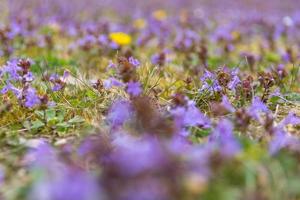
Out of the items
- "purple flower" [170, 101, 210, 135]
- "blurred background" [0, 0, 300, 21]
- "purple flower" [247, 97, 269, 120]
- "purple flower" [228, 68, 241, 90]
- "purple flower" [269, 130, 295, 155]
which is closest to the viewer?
"purple flower" [269, 130, 295, 155]

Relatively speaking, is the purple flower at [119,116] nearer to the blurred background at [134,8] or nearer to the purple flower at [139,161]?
the purple flower at [139,161]

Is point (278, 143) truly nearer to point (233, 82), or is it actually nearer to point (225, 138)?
point (225, 138)

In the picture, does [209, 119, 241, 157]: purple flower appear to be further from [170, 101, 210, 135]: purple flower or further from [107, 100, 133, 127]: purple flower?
[107, 100, 133, 127]: purple flower

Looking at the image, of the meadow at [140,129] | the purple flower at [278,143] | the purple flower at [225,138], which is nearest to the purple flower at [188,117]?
the meadow at [140,129]

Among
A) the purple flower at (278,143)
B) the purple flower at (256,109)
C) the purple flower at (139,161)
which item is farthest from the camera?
the purple flower at (256,109)

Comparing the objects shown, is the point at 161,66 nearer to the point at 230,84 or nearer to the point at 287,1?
the point at 230,84

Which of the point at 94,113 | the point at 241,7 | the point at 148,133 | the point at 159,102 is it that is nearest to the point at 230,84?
the point at 159,102

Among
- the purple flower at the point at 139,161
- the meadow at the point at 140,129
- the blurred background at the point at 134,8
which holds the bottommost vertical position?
A: the blurred background at the point at 134,8

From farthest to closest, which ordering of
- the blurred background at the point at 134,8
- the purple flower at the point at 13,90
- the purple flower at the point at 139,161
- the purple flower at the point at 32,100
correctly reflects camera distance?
the blurred background at the point at 134,8, the purple flower at the point at 13,90, the purple flower at the point at 32,100, the purple flower at the point at 139,161

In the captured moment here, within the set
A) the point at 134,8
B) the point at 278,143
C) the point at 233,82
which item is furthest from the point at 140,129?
the point at 134,8

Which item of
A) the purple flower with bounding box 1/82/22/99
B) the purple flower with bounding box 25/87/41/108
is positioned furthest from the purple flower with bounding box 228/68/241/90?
the purple flower with bounding box 1/82/22/99

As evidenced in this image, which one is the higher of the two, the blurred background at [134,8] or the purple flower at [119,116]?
the purple flower at [119,116]

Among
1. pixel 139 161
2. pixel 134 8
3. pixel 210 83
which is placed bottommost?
pixel 134 8
